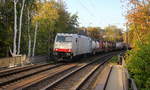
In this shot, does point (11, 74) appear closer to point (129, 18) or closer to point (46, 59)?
point (46, 59)

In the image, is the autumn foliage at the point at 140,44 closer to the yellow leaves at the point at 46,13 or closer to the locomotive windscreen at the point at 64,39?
the locomotive windscreen at the point at 64,39

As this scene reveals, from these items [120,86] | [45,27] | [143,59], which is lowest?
[120,86]

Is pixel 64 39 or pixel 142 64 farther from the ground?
pixel 64 39

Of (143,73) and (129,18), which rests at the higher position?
(129,18)

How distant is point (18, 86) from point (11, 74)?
13.9ft

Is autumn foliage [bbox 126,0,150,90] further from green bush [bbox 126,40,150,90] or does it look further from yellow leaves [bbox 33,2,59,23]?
yellow leaves [bbox 33,2,59,23]

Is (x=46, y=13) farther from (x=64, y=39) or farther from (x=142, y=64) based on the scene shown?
(x=142, y=64)

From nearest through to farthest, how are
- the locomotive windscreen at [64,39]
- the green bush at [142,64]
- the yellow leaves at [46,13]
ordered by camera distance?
the green bush at [142,64] < the locomotive windscreen at [64,39] < the yellow leaves at [46,13]

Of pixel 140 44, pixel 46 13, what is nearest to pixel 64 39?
pixel 46 13

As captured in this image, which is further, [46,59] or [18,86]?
[46,59]

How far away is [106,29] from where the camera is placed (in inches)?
5281

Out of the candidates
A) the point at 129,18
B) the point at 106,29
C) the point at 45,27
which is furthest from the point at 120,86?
the point at 106,29

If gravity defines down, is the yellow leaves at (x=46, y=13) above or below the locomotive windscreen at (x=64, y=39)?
above

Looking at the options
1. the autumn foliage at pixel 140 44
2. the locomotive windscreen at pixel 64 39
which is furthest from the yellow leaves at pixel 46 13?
the autumn foliage at pixel 140 44
